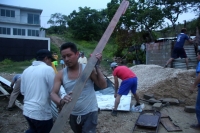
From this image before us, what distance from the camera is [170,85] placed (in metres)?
7.50

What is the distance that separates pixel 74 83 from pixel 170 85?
238 inches

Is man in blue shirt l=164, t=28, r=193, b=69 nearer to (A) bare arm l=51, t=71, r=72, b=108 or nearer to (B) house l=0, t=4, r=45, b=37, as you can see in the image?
(A) bare arm l=51, t=71, r=72, b=108

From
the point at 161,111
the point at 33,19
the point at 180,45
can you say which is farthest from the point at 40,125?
the point at 33,19

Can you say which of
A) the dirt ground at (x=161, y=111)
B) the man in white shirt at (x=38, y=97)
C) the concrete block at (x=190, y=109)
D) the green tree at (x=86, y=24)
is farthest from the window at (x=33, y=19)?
the man in white shirt at (x=38, y=97)

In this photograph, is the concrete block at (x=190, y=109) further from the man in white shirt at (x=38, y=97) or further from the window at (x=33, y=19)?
the window at (x=33, y=19)

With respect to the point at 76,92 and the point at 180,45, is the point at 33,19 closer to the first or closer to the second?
the point at 180,45

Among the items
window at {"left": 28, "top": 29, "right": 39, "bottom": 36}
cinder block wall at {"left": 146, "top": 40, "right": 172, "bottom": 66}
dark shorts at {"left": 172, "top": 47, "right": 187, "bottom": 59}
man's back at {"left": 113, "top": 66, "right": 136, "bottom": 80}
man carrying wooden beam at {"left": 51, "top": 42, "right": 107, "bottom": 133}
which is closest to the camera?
man carrying wooden beam at {"left": 51, "top": 42, "right": 107, "bottom": 133}

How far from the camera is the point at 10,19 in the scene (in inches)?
1182

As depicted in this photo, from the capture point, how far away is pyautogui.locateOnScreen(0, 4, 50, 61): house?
23359mm

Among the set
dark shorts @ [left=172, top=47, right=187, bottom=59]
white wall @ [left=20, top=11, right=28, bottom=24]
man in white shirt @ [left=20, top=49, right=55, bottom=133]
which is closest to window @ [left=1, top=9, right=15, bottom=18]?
white wall @ [left=20, top=11, right=28, bottom=24]

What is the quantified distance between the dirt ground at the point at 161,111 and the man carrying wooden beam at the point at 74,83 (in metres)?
2.34

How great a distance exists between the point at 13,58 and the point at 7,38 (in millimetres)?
2334

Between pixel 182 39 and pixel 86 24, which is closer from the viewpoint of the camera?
pixel 182 39

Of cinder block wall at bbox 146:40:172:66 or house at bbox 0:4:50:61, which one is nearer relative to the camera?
cinder block wall at bbox 146:40:172:66
